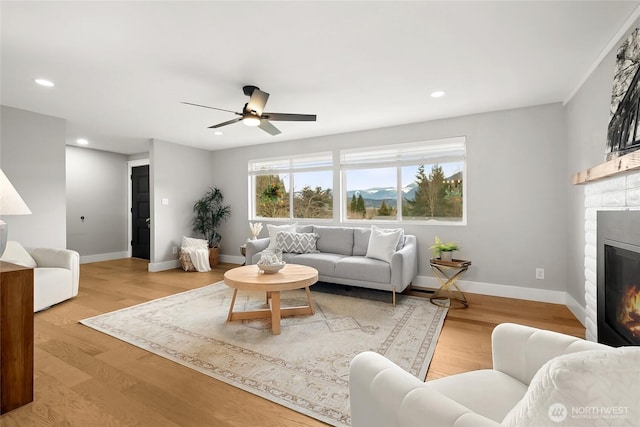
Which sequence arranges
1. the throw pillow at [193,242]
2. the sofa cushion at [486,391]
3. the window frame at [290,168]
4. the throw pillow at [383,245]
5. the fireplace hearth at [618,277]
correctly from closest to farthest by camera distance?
the sofa cushion at [486,391] → the fireplace hearth at [618,277] → the throw pillow at [383,245] → the window frame at [290,168] → the throw pillow at [193,242]

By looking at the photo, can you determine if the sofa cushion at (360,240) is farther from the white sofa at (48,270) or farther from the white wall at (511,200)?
the white sofa at (48,270)

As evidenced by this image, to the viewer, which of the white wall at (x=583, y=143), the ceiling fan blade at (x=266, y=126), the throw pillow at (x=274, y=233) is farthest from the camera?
the throw pillow at (x=274, y=233)

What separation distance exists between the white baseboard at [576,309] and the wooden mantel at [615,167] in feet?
4.73

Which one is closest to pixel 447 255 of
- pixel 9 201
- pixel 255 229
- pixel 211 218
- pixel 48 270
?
pixel 255 229

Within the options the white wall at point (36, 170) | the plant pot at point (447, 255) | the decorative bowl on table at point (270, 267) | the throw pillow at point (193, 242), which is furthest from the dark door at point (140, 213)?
the plant pot at point (447, 255)

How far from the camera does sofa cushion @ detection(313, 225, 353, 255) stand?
4.63m

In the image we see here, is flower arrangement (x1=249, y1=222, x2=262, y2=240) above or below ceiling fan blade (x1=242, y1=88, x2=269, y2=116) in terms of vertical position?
below

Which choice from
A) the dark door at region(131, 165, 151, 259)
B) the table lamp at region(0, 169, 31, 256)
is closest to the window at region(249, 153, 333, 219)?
the dark door at region(131, 165, 151, 259)

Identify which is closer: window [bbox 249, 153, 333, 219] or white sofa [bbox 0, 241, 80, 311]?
white sofa [bbox 0, 241, 80, 311]

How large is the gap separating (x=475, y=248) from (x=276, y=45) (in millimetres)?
3575

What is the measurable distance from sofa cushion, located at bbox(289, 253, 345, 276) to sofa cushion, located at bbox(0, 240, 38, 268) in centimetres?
319

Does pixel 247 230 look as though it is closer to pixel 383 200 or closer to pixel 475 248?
pixel 383 200

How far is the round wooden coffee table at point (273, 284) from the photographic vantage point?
2.80 metres

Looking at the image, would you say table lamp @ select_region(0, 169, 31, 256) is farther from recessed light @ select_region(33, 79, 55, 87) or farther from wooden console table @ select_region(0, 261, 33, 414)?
recessed light @ select_region(33, 79, 55, 87)
